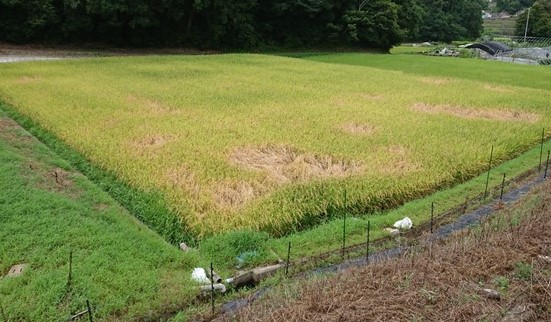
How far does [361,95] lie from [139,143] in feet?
30.4

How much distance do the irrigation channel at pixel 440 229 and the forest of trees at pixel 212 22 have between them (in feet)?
82.9

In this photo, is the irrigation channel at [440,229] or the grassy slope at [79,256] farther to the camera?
the irrigation channel at [440,229]

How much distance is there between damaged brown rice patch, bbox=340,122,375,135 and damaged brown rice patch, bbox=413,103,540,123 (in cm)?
315

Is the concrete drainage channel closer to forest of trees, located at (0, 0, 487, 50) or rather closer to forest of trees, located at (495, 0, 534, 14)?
forest of trees, located at (0, 0, 487, 50)

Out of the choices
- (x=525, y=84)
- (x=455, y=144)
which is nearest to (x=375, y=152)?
(x=455, y=144)

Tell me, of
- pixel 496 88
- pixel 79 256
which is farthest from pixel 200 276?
pixel 496 88

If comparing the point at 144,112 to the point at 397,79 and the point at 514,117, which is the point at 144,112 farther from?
the point at 397,79

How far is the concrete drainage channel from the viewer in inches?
224

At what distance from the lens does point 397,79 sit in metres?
22.0

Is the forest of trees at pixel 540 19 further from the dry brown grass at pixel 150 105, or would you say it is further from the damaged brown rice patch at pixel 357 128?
the dry brown grass at pixel 150 105

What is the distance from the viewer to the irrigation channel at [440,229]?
20.4 feet

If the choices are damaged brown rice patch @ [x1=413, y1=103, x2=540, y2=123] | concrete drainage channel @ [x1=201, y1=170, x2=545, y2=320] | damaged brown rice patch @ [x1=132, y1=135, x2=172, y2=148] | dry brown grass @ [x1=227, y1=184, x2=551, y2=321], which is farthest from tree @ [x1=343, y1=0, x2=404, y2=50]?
dry brown grass @ [x1=227, y1=184, x2=551, y2=321]

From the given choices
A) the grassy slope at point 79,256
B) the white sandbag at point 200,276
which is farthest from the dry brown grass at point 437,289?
the grassy slope at point 79,256

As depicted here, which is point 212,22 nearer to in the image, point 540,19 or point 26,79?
point 26,79
